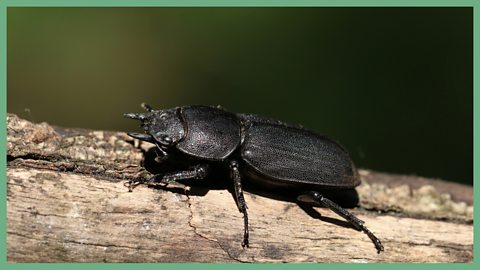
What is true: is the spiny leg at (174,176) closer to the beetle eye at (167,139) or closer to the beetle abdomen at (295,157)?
the beetle eye at (167,139)

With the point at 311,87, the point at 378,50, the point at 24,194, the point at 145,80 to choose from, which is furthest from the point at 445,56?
the point at 24,194

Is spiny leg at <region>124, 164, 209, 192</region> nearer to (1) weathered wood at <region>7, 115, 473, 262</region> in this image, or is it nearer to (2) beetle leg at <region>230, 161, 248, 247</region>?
(1) weathered wood at <region>7, 115, 473, 262</region>

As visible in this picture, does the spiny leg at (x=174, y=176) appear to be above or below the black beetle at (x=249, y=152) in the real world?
below

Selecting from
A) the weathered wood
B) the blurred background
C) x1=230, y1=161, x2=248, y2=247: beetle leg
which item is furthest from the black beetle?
the blurred background

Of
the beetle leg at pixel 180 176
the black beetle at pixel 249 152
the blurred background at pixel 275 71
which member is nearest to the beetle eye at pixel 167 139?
the black beetle at pixel 249 152

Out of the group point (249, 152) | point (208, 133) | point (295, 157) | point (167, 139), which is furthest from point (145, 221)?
point (295, 157)

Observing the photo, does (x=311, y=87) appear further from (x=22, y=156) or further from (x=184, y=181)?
(x=22, y=156)
